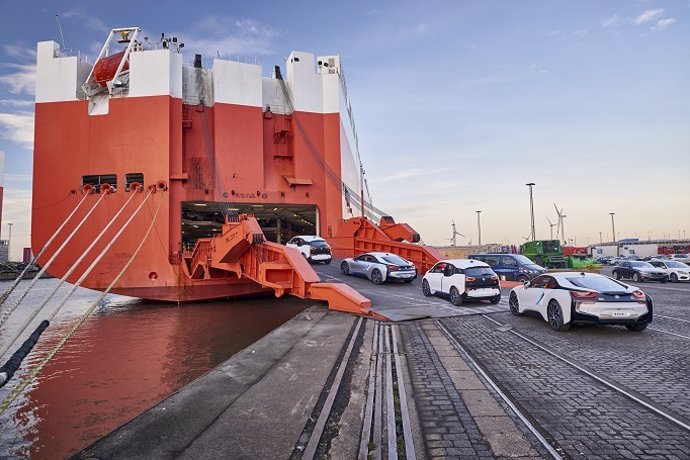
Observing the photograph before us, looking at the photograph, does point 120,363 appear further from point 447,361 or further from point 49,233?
point 49,233

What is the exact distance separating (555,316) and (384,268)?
9174 millimetres

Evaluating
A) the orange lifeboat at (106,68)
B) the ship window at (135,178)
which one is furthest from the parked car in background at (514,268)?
the orange lifeboat at (106,68)

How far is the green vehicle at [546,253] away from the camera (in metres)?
31.7

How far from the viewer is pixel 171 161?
22766 mm

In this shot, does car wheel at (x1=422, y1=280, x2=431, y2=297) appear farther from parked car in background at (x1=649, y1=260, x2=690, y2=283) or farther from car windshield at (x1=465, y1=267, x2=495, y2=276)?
parked car in background at (x1=649, y1=260, x2=690, y2=283)

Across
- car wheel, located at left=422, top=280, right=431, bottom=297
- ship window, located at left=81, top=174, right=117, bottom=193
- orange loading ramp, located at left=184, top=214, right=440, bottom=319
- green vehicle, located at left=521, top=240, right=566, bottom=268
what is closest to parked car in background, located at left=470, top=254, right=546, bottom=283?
orange loading ramp, located at left=184, top=214, right=440, bottom=319

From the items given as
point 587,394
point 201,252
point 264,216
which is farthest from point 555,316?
point 264,216

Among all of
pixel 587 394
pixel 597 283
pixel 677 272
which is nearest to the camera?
pixel 587 394

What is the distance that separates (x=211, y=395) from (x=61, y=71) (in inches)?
993

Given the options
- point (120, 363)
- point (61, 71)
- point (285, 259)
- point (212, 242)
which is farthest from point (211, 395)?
point (61, 71)

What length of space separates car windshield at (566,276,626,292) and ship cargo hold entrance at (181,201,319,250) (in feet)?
51.2

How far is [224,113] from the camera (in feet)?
80.8

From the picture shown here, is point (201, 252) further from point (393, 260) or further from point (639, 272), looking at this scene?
point (639, 272)

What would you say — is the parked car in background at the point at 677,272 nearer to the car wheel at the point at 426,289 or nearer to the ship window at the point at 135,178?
the car wheel at the point at 426,289
